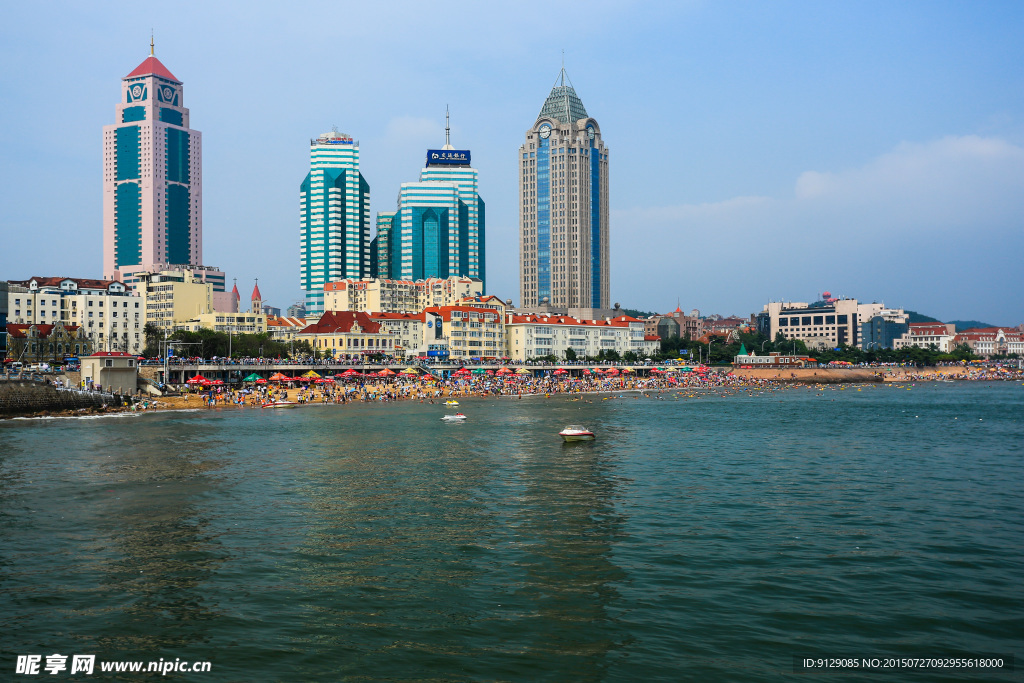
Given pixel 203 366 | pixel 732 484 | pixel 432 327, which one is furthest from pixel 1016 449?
pixel 432 327

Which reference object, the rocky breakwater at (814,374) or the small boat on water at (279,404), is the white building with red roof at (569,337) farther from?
the small boat on water at (279,404)

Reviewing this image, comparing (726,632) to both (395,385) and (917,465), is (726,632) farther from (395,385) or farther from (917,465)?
(395,385)

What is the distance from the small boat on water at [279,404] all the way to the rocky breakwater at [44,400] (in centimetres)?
1495

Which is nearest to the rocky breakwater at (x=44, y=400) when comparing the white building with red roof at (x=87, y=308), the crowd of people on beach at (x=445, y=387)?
the crowd of people on beach at (x=445, y=387)

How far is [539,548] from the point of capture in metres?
23.4

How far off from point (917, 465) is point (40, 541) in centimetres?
3885

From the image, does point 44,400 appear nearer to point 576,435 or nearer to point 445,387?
point 576,435

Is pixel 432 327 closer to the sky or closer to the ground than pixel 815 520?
closer to the sky

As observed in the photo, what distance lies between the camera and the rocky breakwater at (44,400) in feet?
215

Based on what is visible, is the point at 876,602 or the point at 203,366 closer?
the point at 876,602

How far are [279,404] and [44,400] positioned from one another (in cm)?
2284

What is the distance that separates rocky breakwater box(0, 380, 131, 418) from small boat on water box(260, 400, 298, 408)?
49.0 ft

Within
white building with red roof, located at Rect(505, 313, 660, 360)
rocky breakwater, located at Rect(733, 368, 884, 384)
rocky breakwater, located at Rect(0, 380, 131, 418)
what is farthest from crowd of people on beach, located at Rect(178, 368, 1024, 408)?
white building with red roof, located at Rect(505, 313, 660, 360)

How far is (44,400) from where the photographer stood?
67938 millimetres
